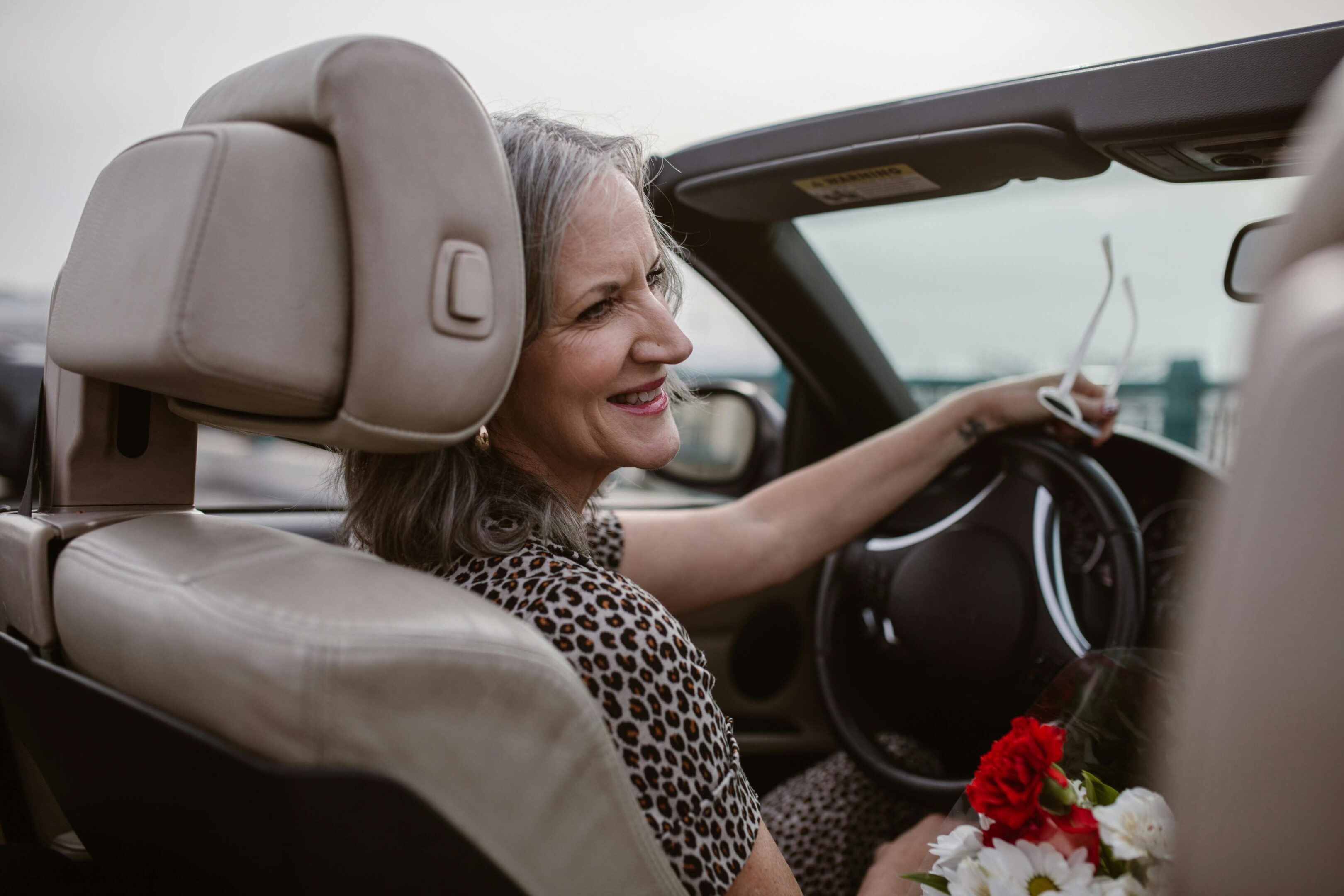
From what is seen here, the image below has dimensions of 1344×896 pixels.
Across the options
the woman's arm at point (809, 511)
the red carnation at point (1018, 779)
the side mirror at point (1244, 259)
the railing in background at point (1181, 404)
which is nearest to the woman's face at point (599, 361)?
the woman's arm at point (809, 511)

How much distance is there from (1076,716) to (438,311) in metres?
0.97

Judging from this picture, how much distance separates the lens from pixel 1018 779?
106cm

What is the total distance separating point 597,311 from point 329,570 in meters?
0.60

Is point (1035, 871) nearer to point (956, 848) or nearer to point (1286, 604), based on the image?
point (956, 848)

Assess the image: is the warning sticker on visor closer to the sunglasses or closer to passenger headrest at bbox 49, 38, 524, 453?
the sunglasses

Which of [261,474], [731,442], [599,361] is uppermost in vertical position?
[599,361]

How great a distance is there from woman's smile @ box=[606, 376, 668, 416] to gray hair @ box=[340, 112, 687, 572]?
174mm

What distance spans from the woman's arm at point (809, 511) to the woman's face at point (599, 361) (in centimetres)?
48

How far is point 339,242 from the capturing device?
0.87 m

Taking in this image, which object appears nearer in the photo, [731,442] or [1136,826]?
[1136,826]

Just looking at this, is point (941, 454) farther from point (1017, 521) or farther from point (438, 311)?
point (438, 311)

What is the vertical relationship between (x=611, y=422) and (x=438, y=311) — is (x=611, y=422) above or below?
below

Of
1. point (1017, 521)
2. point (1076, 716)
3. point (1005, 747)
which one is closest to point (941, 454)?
point (1017, 521)

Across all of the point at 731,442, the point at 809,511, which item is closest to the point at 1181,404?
the point at 731,442
